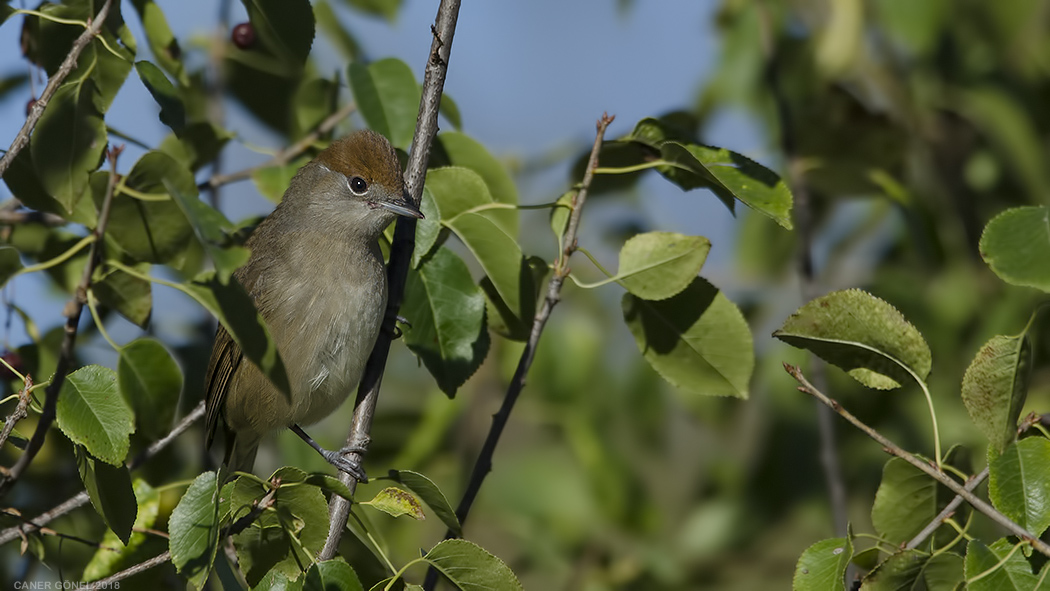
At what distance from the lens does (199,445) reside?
414 centimetres

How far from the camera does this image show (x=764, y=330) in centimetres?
477

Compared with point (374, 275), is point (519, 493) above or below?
below

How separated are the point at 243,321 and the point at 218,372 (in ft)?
6.01

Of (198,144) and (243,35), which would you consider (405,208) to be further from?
(243,35)

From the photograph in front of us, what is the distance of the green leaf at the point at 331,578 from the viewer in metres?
2.23

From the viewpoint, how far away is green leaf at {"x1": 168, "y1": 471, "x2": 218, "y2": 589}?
2143 mm

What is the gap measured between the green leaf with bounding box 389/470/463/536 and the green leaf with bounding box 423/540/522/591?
118 millimetres

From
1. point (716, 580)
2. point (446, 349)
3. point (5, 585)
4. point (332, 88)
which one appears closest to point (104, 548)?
point (5, 585)

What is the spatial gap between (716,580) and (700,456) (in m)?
0.94

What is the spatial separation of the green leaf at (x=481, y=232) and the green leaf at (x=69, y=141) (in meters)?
0.94

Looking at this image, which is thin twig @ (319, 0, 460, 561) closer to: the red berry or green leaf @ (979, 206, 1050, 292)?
the red berry

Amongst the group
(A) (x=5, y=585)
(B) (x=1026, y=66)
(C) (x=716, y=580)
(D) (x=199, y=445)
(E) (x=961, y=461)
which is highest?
(B) (x=1026, y=66)

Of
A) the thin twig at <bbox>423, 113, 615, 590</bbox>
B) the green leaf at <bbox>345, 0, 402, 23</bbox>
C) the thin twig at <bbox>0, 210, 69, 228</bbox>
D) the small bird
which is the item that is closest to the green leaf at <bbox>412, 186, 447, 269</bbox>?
the thin twig at <bbox>423, 113, 615, 590</bbox>

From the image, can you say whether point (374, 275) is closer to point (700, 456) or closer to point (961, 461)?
point (961, 461)
